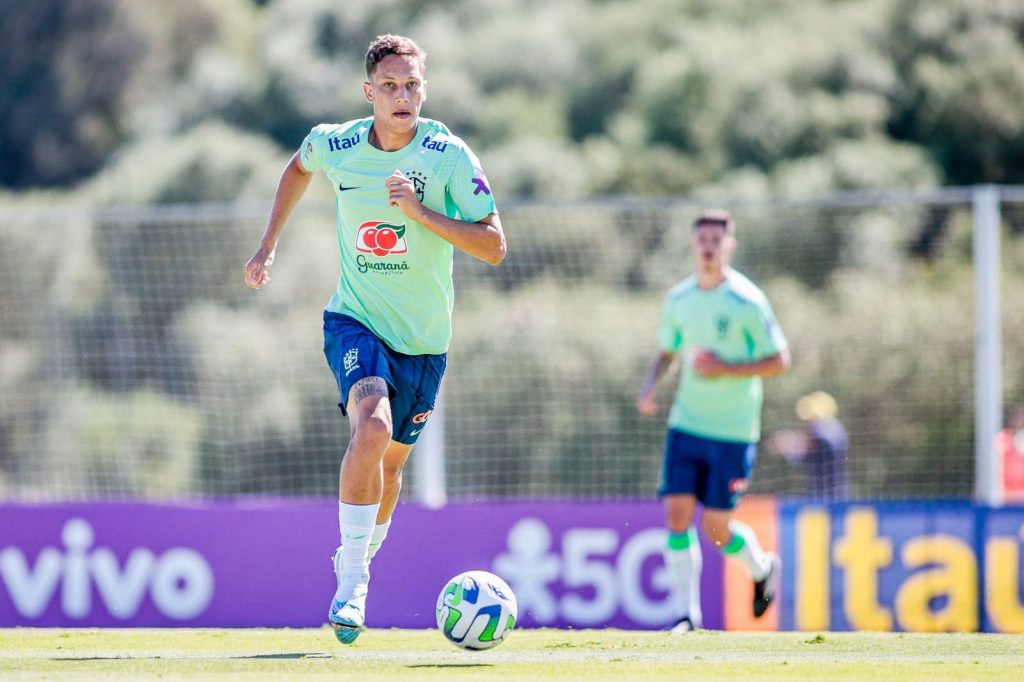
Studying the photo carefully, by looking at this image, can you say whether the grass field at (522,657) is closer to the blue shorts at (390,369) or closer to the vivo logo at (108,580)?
the blue shorts at (390,369)

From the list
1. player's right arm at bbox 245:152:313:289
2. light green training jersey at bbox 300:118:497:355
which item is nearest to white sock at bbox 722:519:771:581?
light green training jersey at bbox 300:118:497:355

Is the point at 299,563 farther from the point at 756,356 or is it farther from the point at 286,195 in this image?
the point at 286,195

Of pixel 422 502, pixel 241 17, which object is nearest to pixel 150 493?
pixel 422 502

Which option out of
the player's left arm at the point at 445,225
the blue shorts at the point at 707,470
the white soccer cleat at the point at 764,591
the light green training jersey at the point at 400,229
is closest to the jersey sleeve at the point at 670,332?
the blue shorts at the point at 707,470

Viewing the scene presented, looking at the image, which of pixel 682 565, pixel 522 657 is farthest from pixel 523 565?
pixel 522 657

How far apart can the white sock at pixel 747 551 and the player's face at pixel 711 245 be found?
1.54 metres

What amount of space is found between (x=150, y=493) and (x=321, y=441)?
1.77m

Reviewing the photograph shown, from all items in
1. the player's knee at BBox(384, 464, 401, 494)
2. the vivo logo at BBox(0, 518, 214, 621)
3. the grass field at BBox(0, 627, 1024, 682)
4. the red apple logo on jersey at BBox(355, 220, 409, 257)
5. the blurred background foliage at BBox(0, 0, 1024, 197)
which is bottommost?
the vivo logo at BBox(0, 518, 214, 621)

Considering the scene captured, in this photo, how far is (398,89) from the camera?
6953mm

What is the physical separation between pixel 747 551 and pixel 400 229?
3.59m

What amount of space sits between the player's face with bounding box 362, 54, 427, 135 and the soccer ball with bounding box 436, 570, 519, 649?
201cm

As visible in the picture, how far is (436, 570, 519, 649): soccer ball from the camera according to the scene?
6.81 metres

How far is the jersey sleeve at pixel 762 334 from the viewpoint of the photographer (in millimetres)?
9422

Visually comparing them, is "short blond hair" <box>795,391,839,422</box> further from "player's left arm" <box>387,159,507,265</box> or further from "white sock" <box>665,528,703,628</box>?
"player's left arm" <box>387,159,507,265</box>
